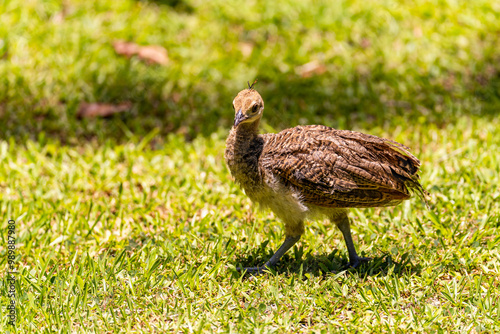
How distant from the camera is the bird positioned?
13.2 ft

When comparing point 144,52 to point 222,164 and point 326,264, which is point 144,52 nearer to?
point 222,164

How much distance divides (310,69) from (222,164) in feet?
7.40

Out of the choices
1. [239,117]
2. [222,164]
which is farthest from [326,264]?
[222,164]

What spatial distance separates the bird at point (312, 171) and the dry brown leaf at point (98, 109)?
297 cm

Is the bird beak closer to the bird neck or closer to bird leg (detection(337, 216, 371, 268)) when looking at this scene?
the bird neck

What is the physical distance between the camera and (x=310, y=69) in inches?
300

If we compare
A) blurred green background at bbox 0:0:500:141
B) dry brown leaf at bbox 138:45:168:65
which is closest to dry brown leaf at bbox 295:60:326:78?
blurred green background at bbox 0:0:500:141

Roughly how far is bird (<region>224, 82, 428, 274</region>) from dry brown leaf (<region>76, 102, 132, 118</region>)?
9.74ft

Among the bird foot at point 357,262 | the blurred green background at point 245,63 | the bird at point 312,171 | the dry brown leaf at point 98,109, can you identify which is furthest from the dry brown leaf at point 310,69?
the bird foot at point 357,262

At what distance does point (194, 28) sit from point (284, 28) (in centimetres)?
119

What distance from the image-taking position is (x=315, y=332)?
3.58 metres

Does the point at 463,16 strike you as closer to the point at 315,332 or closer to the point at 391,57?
the point at 391,57

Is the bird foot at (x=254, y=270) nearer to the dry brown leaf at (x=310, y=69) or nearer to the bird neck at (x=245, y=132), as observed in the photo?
the bird neck at (x=245, y=132)

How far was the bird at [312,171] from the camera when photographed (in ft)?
13.2
